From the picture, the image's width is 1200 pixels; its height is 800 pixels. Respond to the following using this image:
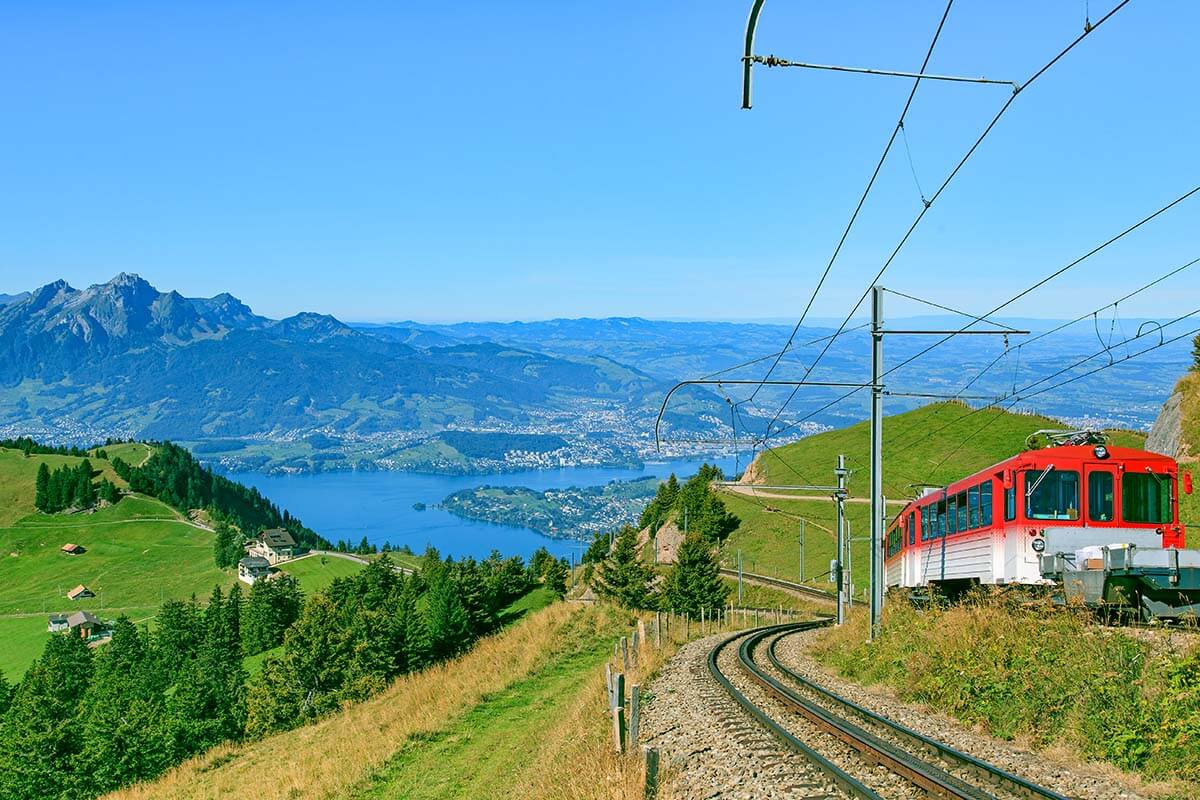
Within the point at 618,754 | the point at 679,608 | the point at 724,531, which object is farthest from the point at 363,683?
the point at 618,754

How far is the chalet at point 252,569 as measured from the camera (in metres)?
155

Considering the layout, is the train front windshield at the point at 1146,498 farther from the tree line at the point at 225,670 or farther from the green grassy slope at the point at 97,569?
the green grassy slope at the point at 97,569

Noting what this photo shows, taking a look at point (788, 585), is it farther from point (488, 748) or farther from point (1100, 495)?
point (488, 748)

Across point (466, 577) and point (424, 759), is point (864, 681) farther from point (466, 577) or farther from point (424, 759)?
point (466, 577)

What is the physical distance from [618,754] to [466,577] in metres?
78.4

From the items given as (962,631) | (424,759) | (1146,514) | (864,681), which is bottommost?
(424,759)

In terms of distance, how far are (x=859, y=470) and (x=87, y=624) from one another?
353 ft

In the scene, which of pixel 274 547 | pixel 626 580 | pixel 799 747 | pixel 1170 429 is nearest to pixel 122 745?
pixel 626 580

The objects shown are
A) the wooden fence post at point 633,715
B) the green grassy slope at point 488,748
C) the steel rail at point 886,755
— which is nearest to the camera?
the steel rail at point 886,755

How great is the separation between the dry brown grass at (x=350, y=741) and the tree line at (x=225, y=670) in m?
23.3

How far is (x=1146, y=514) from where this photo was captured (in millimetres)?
20016

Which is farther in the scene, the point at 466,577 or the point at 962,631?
the point at 466,577

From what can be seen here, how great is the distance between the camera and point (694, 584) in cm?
5447

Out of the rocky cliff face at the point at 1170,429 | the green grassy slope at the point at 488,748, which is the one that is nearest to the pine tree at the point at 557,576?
the rocky cliff face at the point at 1170,429
